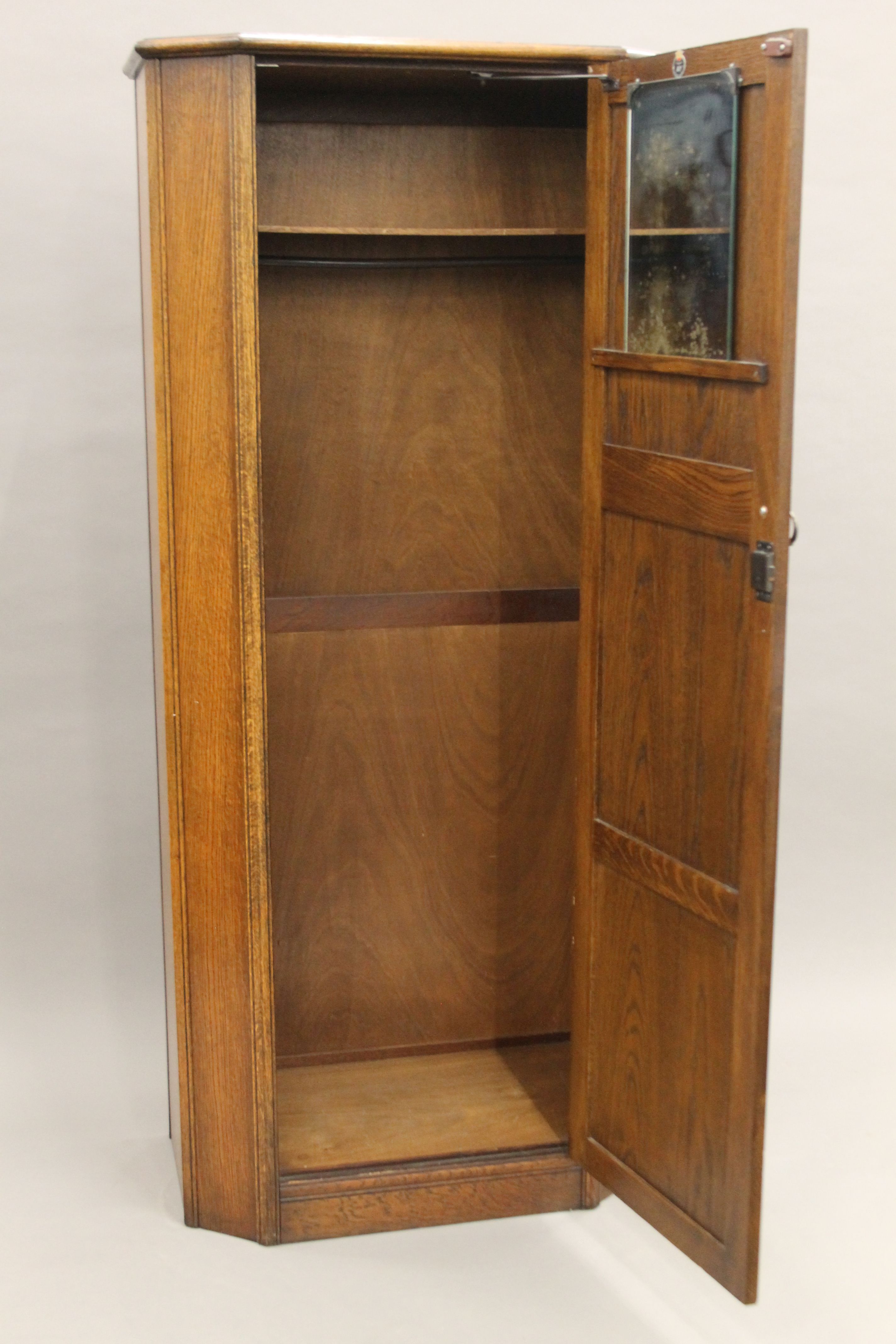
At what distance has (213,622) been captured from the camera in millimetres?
3205

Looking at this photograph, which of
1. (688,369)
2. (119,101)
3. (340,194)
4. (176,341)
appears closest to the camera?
(688,369)

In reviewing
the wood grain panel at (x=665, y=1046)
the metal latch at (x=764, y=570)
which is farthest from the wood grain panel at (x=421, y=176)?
the wood grain panel at (x=665, y=1046)

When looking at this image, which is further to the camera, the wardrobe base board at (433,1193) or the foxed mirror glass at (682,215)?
the wardrobe base board at (433,1193)

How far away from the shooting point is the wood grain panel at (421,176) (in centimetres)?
362

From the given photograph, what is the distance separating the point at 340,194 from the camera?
3.65 m

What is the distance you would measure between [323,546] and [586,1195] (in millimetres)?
1429

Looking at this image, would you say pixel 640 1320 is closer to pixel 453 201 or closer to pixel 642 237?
pixel 642 237

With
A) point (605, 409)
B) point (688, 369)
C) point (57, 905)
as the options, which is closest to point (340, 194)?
point (605, 409)

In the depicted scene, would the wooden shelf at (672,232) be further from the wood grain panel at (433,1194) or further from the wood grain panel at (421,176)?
the wood grain panel at (433,1194)

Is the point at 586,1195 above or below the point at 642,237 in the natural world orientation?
below

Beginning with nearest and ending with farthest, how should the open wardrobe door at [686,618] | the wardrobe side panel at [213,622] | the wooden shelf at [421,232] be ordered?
1. the open wardrobe door at [686,618]
2. the wardrobe side panel at [213,622]
3. the wooden shelf at [421,232]

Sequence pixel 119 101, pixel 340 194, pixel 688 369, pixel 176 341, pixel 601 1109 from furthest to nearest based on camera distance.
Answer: pixel 119 101 → pixel 340 194 → pixel 601 1109 → pixel 176 341 → pixel 688 369

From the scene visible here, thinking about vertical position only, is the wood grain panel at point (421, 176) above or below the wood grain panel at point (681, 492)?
above

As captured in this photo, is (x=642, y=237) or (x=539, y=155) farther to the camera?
(x=539, y=155)
